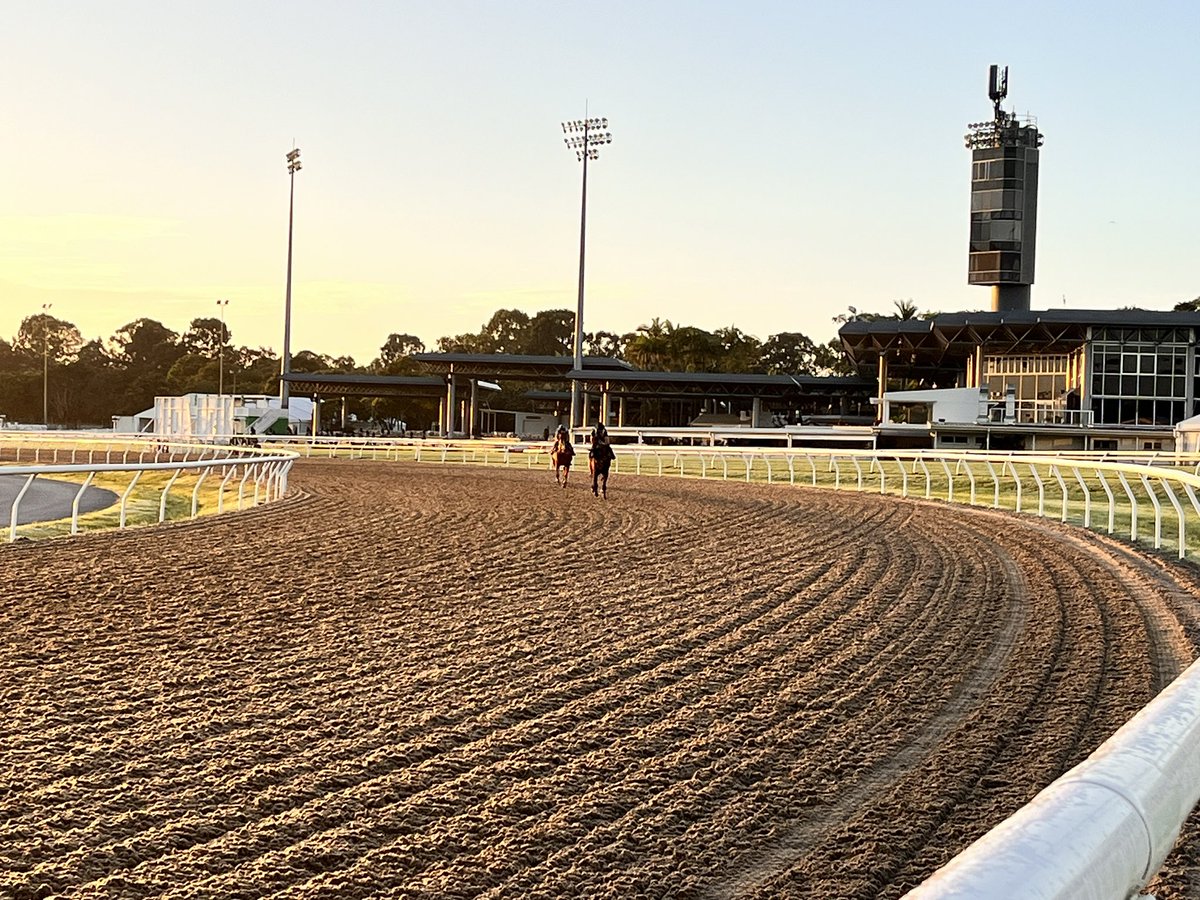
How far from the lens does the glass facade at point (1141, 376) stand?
59438 millimetres

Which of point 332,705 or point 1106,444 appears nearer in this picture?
point 332,705

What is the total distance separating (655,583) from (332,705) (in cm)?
444

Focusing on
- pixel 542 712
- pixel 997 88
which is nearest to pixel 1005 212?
pixel 997 88

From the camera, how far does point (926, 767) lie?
189 inches

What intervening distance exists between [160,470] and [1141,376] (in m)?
50.1

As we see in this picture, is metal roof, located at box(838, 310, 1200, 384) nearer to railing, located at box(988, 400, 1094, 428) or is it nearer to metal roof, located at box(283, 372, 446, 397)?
railing, located at box(988, 400, 1094, 428)

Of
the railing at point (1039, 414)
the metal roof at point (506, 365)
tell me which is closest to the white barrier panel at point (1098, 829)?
the railing at point (1039, 414)

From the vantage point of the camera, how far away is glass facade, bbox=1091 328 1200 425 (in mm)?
59438

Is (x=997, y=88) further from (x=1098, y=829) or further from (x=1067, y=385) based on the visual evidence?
(x=1098, y=829)

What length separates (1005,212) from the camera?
2995 inches

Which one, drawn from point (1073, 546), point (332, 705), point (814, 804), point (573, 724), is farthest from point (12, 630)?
point (1073, 546)

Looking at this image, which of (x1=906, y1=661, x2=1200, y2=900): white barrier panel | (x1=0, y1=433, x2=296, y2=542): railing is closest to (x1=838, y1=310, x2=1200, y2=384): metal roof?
(x1=0, y1=433, x2=296, y2=542): railing

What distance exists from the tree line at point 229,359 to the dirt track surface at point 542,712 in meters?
67.3

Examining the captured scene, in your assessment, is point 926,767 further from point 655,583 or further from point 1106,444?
point 1106,444
